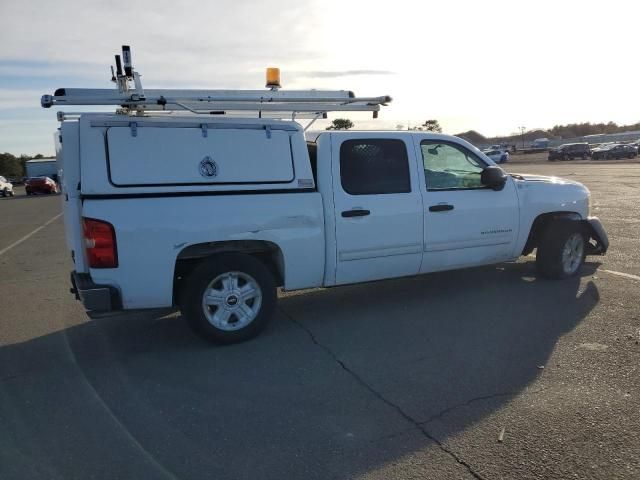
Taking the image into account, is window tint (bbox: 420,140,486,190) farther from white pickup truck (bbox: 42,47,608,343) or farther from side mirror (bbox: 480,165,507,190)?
side mirror (bbox: 480,165,507,190)

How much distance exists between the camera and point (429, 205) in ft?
19.3

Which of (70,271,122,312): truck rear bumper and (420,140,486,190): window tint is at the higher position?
(420,140,486,190): window tint

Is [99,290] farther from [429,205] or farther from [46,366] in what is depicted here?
[429,205]

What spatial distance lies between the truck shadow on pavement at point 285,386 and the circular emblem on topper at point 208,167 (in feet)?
5.20

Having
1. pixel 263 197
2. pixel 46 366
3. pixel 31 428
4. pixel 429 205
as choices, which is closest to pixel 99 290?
pixel 46 366

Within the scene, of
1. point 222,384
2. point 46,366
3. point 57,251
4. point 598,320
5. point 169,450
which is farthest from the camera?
point 57,251

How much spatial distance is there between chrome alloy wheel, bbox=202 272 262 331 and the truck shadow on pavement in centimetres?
24

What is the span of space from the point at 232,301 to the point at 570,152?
61.9 meters

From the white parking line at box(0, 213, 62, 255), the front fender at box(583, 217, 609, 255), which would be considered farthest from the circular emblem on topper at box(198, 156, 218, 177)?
the white parking line at box(0, 213, 62, 255)

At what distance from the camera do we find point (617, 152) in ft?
176

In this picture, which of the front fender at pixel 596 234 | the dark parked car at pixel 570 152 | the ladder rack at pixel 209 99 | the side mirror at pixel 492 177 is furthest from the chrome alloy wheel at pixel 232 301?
the dark parked car at pixel 570 152

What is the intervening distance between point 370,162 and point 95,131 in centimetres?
267

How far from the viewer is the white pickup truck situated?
14.7 feet

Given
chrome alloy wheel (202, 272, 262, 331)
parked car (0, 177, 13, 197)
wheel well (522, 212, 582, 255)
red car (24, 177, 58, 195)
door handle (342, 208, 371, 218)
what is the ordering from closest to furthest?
chrome alloy wheel (202, 272, 262, 331)
door handle (342, 208, 371, 218)
wheel well (522, 212, 582, 255)
parked car (0, 177, 13, 197)
red car (24, 177, 58, 195)
